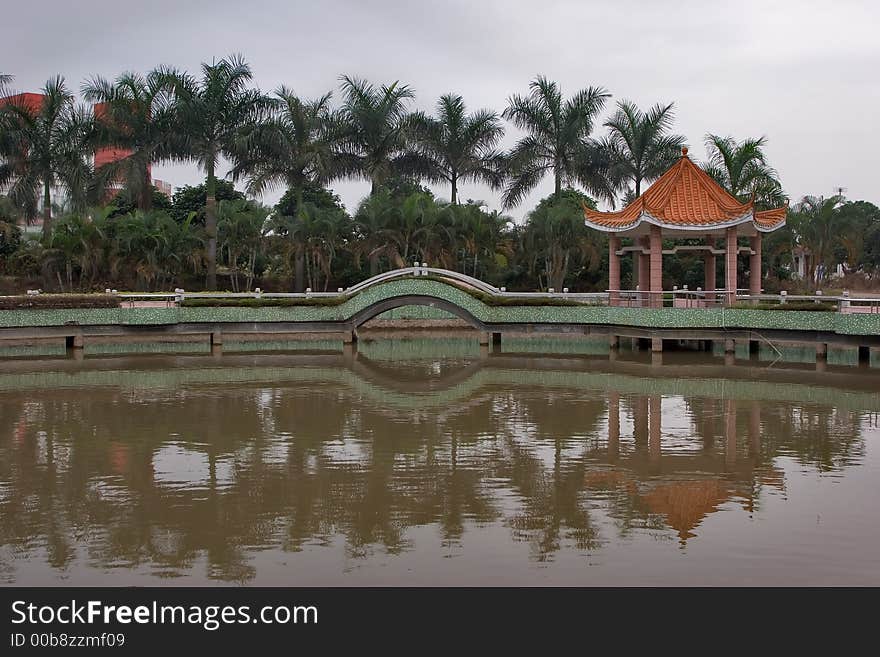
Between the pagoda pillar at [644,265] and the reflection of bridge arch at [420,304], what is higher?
the pagoda pillar at [644,265]

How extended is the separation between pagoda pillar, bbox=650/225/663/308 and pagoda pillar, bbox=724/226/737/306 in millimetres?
1763

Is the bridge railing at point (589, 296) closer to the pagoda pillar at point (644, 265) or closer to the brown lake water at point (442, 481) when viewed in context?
the pagoda pillar at point (644, 265)

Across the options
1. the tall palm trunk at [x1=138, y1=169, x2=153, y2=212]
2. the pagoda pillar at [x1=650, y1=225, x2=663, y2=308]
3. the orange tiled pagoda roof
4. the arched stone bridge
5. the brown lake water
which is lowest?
the brown lake water

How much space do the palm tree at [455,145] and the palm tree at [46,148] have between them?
41.8 feet

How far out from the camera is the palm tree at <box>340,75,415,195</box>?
35.3 m

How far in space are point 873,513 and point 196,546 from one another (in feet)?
20.5

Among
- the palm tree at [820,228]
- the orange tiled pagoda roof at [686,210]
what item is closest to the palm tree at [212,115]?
the orange tiled pagoda roof at [686,210]

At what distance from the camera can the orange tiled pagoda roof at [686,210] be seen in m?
24.1

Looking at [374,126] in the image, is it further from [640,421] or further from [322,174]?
[640,421]

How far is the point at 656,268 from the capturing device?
24.4 meters

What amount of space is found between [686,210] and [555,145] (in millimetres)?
11720

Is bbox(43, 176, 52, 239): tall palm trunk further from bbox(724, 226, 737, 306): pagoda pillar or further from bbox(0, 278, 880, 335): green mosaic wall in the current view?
bbox(724, 226, 737, 306): pagoda pillar

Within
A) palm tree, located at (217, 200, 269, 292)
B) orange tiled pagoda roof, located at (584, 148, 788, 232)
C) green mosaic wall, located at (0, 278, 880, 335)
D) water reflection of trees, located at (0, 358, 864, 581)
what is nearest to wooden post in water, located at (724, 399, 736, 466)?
water reflection of trees, located at (0, 358, 864, 581)
